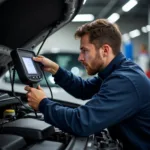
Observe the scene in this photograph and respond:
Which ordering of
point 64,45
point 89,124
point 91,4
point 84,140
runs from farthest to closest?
point 64,45 < point 91,4 < point 84,140 < point 89,124

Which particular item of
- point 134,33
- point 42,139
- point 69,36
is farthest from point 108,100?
point 134,33

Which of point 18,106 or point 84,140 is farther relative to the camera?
point 18,106

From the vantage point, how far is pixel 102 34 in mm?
1670

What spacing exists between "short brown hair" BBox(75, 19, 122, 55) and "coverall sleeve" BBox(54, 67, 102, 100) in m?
0.48

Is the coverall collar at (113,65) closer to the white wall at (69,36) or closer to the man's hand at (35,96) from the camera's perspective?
the man's hand at (35,96)

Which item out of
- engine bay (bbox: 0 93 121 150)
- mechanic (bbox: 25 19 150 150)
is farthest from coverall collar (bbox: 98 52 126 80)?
engine bay (bbox: 0 93 121 150)

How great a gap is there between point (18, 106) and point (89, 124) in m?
0.91

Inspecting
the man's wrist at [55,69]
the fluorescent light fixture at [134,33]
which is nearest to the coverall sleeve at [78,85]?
the man's wrist at [55,69]

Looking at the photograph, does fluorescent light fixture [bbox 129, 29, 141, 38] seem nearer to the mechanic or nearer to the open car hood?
the open car hood

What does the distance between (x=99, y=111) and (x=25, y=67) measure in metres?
0.42

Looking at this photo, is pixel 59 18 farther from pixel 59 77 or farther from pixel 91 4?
pixel 91 4

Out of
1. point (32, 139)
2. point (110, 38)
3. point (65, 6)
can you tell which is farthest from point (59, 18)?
point (32, 139)

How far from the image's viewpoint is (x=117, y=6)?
11430 millimetres

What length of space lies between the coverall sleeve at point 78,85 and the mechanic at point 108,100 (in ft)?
0.99
